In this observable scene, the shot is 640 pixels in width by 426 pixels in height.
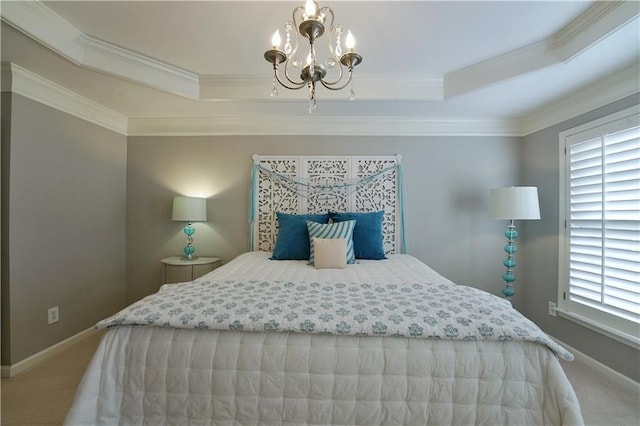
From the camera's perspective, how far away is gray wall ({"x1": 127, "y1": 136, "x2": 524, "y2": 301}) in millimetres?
2980

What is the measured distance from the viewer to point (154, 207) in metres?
3.10

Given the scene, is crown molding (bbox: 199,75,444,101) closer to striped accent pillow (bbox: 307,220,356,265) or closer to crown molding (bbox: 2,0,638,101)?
crown molding (bbox: 2,0,638,101)

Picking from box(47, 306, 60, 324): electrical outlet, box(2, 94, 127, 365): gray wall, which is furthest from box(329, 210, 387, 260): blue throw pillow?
box(47, 306, 60, 324): electrical outlet

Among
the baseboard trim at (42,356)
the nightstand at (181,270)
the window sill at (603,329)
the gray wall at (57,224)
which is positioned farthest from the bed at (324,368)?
the gray wall at (57,224)

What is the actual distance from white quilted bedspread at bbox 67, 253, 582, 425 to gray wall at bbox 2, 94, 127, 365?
5.30 ft

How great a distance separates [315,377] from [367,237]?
158 cm

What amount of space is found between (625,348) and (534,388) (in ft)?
4.93

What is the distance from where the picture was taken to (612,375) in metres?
1.94

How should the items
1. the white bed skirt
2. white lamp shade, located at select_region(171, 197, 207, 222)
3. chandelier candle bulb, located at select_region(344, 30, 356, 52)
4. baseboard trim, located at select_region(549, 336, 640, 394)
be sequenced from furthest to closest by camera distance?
white lamp shade, located at select_region(171, 197, 207, 222)
baseboard trim, located at select_region(549, 336, 640, 394)
chandelier candle bulb, located at select_region(344, 30, 356, 52)
the white bed skirt

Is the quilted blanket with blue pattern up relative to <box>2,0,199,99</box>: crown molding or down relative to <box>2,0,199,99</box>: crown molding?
down

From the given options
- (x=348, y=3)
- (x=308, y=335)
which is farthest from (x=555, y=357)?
(x=348, y=3)

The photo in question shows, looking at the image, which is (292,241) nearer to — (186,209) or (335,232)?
(335,232)

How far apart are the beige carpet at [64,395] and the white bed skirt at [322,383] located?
914 mm

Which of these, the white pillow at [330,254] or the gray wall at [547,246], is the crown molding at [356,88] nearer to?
the gray wall at [547,246]
